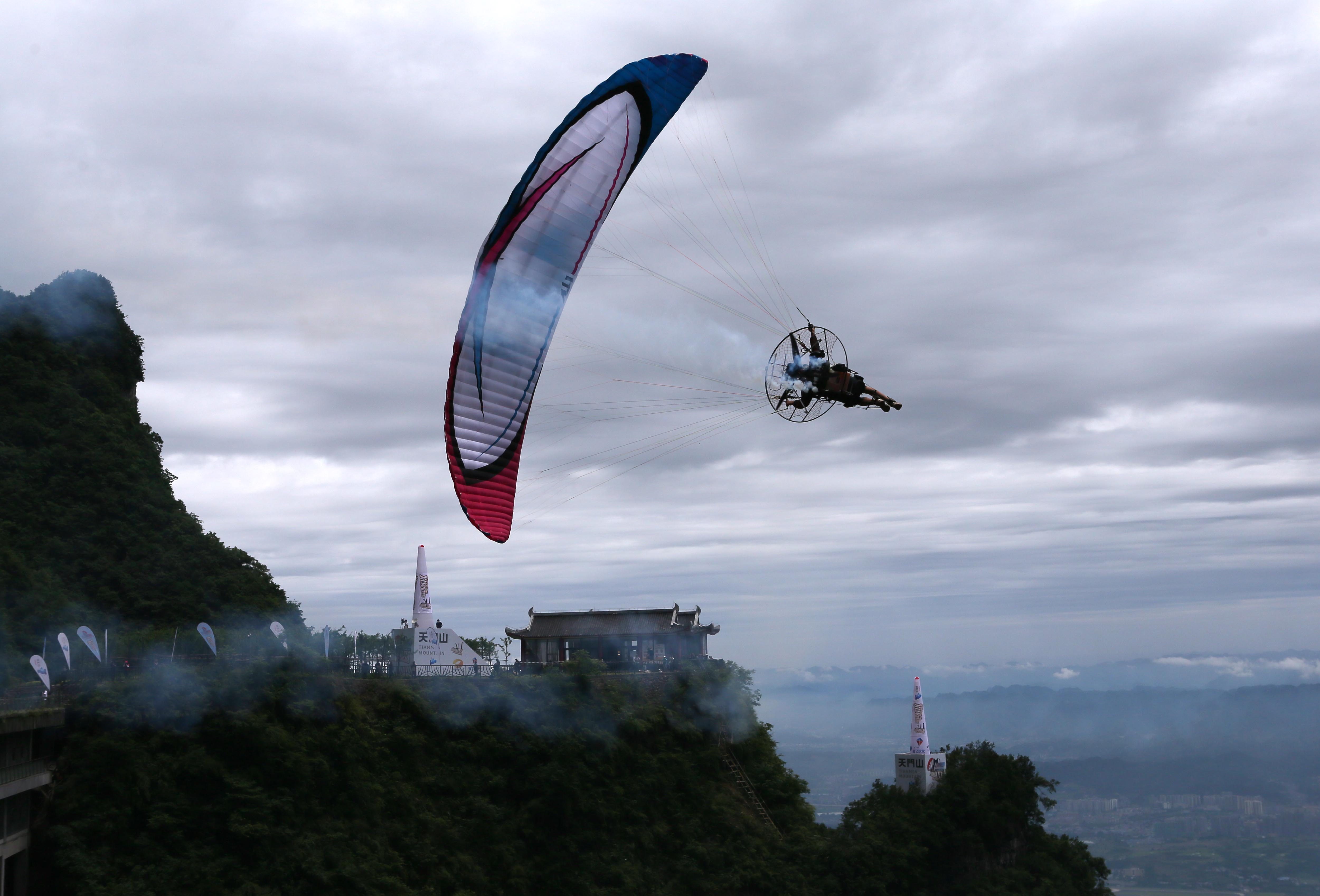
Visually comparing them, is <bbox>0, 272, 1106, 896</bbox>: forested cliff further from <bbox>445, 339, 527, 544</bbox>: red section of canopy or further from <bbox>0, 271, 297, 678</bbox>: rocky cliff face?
<bbox>445, 339, 527, 544</bbox>: red section of canopy

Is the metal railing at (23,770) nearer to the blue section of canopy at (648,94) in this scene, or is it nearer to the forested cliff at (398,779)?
the forested cliff at (398,779)

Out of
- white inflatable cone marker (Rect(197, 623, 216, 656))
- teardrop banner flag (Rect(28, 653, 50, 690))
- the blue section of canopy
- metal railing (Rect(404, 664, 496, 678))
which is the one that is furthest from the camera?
metal railing (Rect(404, 664, 496, 678))

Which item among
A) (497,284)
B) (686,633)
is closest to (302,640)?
(686,633)

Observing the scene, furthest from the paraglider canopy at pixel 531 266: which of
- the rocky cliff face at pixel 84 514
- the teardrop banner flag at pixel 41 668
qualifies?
the rocky cliff face at pixel 84 514

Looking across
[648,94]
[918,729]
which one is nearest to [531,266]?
[648,94]

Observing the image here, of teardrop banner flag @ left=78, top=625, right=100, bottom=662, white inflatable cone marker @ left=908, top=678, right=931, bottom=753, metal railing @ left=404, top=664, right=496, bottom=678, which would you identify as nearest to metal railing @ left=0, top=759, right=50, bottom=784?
teardrop banner flag @ left=78, top=625, right=100, bottom=662

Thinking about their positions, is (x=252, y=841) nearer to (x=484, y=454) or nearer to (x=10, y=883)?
(x=10, y=883)
